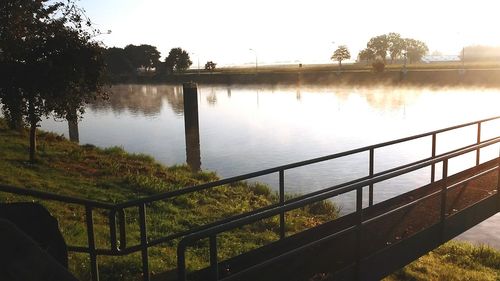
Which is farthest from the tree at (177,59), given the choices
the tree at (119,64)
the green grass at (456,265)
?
the green grass at (456,265)

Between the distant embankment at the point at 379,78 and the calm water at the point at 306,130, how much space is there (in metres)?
7.29

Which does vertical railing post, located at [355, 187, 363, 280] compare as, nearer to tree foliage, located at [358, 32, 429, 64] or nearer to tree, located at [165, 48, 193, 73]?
tree, located at [165, 48, 193, 73]

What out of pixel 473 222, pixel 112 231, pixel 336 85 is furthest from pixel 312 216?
pixel 336 85

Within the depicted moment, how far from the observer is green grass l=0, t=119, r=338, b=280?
26.8 feet

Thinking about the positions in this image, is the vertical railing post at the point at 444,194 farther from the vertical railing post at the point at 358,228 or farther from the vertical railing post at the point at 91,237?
the vertical railing post at the point at 91,237

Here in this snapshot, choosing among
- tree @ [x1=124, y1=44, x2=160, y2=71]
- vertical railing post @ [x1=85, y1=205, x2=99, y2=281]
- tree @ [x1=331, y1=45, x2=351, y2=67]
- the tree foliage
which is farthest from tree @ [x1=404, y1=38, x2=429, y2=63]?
vertical railing post @ [x1=85, y1=205, x2=99, y2=281]

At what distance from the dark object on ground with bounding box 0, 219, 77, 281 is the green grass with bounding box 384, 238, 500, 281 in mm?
7697

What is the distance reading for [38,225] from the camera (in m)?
4.09

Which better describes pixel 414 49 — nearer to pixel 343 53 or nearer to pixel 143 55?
pixel 343 53


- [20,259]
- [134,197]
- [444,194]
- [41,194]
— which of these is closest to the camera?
[20,259]

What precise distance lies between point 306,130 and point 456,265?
72.0 ft

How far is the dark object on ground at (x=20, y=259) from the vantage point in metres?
2.71

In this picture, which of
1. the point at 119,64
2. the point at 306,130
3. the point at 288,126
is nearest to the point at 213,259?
the point at 306,130

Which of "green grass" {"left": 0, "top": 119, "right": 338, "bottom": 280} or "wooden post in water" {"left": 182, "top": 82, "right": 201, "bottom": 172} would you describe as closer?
"green grass" {"left": 0, "top": 119, "right": 338, "bottom": 280}
